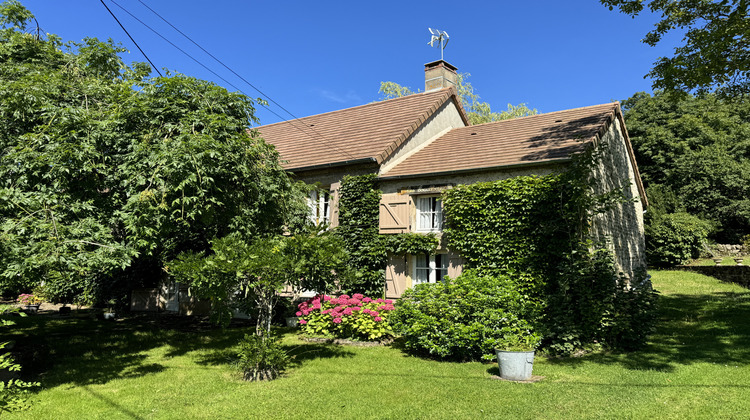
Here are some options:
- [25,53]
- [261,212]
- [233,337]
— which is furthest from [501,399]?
[25,53]

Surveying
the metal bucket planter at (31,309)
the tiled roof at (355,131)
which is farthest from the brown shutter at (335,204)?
the metal bucket planter at (31,309)

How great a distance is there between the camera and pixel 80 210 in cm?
771

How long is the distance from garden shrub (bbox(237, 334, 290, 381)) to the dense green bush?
22194mm

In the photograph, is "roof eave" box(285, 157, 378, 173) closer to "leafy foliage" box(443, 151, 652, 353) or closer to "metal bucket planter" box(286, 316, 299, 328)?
"leafy foliage" box(443, 151, 652, 353)

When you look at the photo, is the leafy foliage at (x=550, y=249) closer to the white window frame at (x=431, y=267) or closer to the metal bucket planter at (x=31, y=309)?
the white window frame at (x=431, y=267)

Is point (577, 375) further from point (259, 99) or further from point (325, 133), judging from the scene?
point (325, 133)

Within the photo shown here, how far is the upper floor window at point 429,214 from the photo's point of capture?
1369cm

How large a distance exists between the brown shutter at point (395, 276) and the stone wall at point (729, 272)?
14.0 m

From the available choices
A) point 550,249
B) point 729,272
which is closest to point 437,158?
point 550,249

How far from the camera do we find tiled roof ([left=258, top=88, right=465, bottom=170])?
15164 mm

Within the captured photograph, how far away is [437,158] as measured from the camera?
1457cm

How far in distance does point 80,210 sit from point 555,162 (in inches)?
414

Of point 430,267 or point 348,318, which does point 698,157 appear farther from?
point 348,318

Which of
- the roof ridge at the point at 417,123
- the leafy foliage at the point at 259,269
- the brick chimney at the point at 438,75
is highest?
the brick chimney at the point at 438,75
